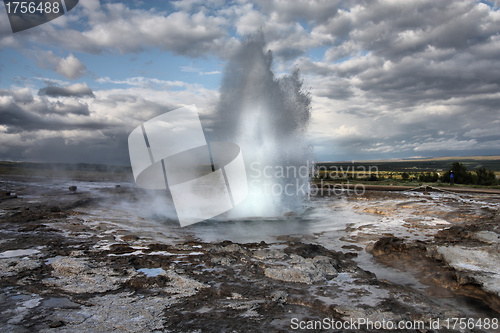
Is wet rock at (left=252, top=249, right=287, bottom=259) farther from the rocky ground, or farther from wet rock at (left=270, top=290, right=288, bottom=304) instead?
wet rock at (left=270, top=290, right=288, bottom=304)

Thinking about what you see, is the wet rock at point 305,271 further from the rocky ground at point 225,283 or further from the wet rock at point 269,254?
the wet rock at point 269,254

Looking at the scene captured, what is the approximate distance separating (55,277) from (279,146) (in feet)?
42.1

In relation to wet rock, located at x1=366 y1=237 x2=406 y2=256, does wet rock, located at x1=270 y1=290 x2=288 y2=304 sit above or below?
above

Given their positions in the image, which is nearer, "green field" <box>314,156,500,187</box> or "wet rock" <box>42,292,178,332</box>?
"wet rock" <box>42,292,178,332</box>

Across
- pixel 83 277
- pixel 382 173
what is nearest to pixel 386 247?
pixel 83 277

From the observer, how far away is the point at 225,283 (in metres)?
5.58

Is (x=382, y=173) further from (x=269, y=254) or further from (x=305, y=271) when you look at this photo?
(x=305, y=271)

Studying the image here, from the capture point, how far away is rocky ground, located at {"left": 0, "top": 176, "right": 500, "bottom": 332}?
165 inches

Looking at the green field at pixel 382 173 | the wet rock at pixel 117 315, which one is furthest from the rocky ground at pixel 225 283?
the green field at pixel 382 173

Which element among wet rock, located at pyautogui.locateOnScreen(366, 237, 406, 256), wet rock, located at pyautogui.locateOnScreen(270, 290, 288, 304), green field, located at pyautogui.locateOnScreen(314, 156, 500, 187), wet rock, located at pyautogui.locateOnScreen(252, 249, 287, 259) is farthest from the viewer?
green field, located at pyautogui.locateOnScreen(314, 156, 500, 187)

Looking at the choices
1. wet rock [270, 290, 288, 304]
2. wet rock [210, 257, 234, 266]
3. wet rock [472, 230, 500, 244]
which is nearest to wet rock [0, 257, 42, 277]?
wet rock [210, 257, 234, 266]

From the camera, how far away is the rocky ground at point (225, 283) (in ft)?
13.7

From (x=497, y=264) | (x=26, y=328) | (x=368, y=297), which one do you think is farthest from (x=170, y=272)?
(x=497, y=264)

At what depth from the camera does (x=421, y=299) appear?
488 centimetres
